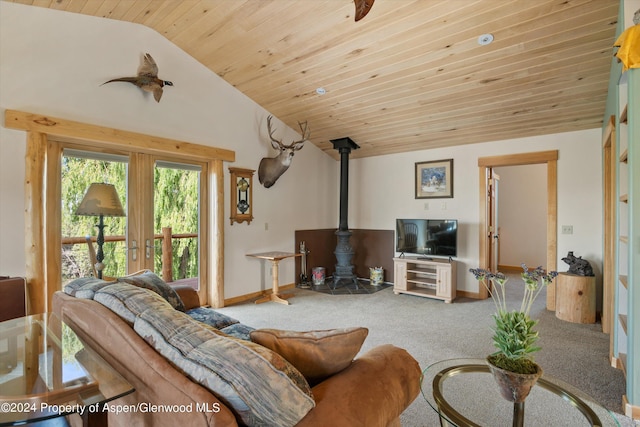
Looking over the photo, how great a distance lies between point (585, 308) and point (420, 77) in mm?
3243

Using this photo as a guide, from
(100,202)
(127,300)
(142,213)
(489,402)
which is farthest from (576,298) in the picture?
(142,213)

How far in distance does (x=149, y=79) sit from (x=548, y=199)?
5213 millimetres

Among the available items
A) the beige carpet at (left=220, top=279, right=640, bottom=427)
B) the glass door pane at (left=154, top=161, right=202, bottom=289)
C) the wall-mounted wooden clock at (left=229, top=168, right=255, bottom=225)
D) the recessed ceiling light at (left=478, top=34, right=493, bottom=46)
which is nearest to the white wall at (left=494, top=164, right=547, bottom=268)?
the beige carpet at (left=220, top=279, right=640, bottom=427)

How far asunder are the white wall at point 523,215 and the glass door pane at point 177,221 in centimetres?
637

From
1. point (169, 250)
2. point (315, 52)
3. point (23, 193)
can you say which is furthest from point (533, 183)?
point (23, 193)

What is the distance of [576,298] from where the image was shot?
12.2 feet

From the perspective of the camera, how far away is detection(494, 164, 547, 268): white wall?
6.93 metres

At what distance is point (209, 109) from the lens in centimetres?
425

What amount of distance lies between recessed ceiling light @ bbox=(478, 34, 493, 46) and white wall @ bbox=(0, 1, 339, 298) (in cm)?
266

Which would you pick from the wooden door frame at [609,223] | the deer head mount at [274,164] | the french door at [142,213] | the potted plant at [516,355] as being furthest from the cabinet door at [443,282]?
the potted plant at [516,355]

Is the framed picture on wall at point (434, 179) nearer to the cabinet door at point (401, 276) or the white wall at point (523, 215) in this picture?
the cabinet door at point (401, 276)

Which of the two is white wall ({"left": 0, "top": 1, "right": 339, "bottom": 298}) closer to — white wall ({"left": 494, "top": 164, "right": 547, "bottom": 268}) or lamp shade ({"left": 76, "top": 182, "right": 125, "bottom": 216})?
lamp shade ({"left": 76, "top": 182, "right": 125, "bottom": 216})

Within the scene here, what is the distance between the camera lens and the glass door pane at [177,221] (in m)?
3.95

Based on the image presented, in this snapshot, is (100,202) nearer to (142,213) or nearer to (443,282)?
(142,213)
